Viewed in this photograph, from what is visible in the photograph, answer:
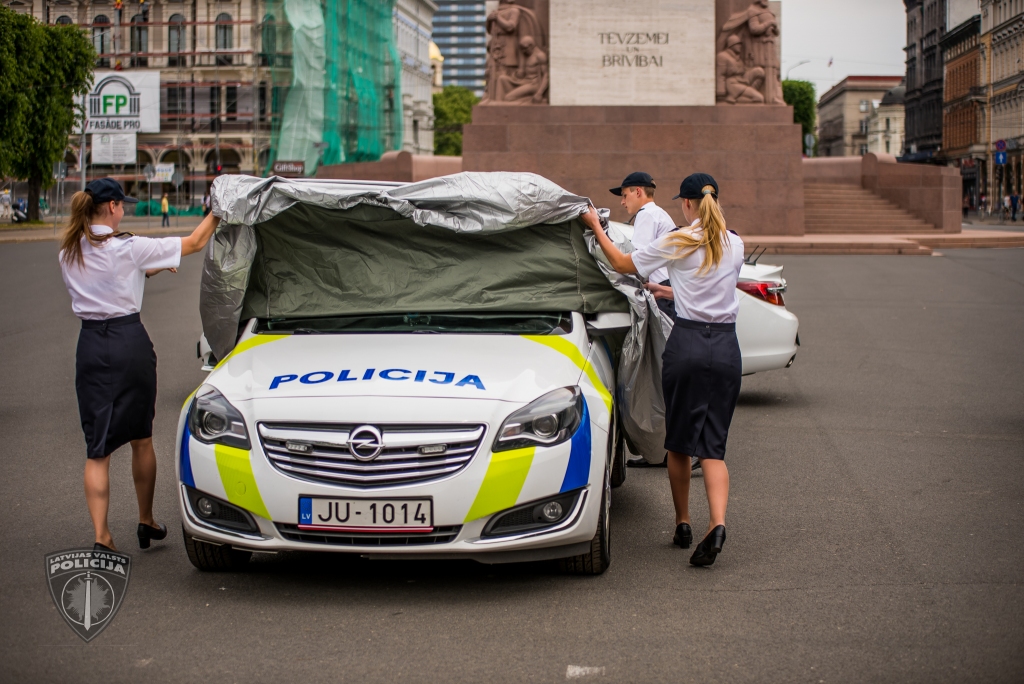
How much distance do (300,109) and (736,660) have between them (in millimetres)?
53121

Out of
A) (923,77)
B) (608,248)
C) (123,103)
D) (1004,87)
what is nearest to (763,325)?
(608,248)

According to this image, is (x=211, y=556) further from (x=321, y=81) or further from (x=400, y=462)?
(x=321, y=81)

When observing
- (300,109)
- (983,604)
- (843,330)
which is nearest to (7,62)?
(300,109)

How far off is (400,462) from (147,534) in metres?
1.57

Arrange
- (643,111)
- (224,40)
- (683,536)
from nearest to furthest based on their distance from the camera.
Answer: (683,536)
(643,111)
(224,40)

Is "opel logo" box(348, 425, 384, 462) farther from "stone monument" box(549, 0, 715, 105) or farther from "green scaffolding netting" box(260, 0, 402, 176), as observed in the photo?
"green scaffolding netting" box(260, 0, 402, 176)

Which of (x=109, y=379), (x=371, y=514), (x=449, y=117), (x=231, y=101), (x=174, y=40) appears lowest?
(x=371, y=514)

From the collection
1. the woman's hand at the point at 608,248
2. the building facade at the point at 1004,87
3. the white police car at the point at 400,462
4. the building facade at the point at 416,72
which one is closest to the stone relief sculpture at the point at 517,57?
the woman's hand at the point at 608,248

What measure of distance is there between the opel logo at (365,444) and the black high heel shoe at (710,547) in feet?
4.98

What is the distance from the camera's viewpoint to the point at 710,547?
5332 millimetres

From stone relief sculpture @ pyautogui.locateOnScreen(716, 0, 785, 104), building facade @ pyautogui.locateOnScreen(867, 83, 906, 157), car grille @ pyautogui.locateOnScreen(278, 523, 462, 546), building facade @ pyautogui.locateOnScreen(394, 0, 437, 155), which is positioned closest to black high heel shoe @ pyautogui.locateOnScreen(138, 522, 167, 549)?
car grille @ pyautogui.locateOnScreen(278, 523, 462, 546)

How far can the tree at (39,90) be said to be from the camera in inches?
1780

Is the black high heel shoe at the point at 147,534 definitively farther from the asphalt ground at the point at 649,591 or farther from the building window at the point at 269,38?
the building window at the point at 269,38

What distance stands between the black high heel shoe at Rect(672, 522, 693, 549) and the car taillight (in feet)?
13.3
